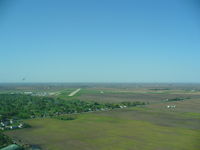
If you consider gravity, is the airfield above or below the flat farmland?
below

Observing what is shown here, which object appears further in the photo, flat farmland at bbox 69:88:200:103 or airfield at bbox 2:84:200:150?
flat farmland at bbox 69:88:200:103

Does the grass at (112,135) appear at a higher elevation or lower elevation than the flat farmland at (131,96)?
lower

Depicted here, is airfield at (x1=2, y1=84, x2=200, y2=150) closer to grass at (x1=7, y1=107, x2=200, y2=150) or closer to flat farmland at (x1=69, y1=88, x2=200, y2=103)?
grass at (x1=7, y1=107, x2=200, y2=150)

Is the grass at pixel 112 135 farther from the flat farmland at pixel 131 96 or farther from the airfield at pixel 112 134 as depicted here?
the flat farmland at pixel 131 96

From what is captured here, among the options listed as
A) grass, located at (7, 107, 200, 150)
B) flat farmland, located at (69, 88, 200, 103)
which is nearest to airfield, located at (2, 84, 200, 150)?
grass, located at (7, 107, 200, 150)

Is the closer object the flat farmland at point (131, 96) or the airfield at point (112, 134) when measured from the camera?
the airfield at point (112, 134)

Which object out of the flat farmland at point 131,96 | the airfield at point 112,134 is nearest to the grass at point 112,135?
the airfield at point 112,134

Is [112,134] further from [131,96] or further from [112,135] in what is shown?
[131,96]

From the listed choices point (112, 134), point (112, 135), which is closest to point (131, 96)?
point (112, 134)

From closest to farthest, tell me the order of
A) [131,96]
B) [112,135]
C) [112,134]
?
[112,135], [112,134], [131,96]
